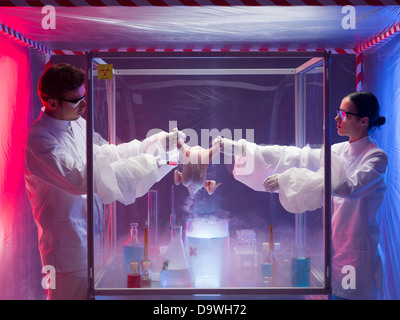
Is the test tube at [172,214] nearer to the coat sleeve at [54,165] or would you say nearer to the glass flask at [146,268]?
the glass flask at [146,268]

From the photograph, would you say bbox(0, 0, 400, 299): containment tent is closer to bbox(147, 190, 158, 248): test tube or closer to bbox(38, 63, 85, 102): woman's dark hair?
bbox(147, 190, 158, 248): test tube

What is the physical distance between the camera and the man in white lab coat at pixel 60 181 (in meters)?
1.78

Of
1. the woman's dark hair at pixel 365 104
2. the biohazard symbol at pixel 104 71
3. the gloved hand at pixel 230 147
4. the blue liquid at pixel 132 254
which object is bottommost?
the blue liquid at pixel 132 254

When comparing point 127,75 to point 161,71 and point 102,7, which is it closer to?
point 161,71

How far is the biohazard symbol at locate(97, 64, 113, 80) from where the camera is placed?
1.67 metres

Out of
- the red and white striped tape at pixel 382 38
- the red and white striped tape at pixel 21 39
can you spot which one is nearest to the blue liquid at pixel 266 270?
the red and white striped tape at pixel 382 38

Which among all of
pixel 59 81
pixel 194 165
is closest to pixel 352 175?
pixel 194 165

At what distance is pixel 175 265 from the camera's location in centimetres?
178

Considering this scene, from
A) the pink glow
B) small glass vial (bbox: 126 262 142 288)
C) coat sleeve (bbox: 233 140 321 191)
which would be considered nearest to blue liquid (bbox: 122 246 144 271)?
small glass vial (bbox: 126 262 142 288)

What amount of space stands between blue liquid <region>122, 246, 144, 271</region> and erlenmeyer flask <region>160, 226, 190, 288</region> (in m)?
0.14

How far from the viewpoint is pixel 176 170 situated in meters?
1.92

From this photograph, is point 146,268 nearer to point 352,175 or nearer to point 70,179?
point 70,179

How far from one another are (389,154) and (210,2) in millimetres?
1459

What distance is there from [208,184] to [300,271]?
1.92 feet
